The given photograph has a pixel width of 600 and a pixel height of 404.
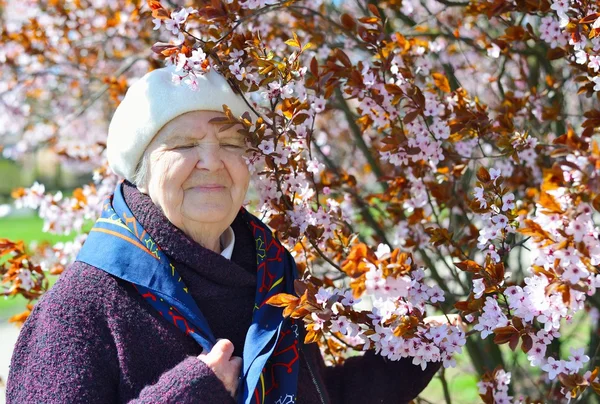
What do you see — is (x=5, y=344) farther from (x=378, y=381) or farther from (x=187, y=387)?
(x=187, y=387)

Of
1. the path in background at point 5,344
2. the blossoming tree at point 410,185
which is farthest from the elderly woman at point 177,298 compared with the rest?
the path in background at point 5,344

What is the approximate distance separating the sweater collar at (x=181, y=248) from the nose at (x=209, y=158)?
17 centimetres

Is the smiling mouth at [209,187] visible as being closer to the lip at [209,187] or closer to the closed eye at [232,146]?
the lip at [209,187]

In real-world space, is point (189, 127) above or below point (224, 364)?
above

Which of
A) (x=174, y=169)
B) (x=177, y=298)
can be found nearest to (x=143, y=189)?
(x=174, y=169)

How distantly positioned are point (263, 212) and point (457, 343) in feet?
2.32

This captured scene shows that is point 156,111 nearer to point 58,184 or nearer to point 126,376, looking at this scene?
point 126,376

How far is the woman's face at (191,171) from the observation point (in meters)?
1.88

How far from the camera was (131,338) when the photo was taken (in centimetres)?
171

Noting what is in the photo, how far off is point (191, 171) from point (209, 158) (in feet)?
0.20

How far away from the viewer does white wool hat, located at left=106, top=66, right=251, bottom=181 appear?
187 cm

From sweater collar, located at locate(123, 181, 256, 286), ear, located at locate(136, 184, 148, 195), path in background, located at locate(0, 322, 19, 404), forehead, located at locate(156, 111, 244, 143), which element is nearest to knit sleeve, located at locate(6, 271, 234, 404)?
sweater collar, located at locate(123, 181, 256, 286)

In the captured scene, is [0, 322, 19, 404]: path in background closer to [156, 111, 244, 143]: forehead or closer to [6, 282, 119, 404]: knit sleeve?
[6, 282, 119, 404]: knit sleeve

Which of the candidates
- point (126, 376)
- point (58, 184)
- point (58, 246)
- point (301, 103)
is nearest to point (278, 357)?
point (126, 376)
